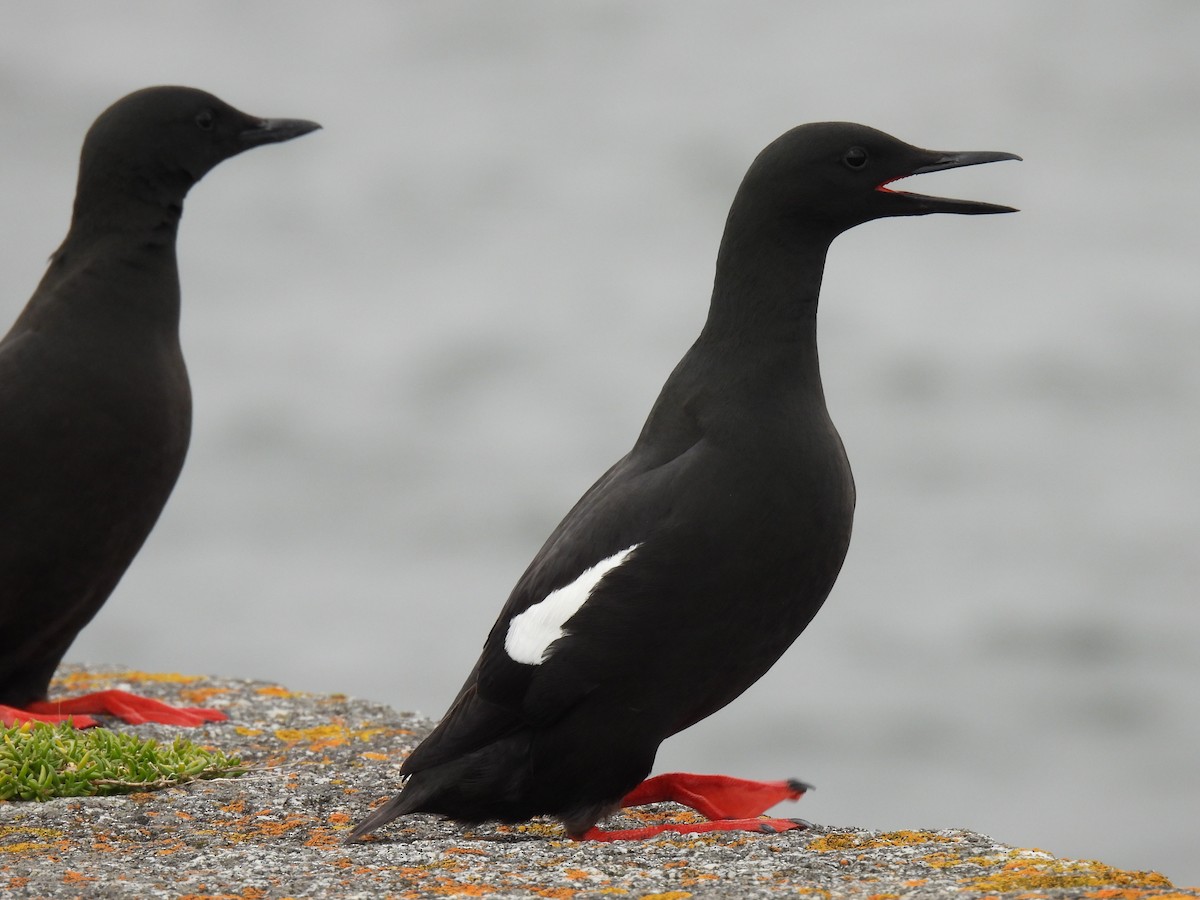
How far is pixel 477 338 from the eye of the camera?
27141 millimetres

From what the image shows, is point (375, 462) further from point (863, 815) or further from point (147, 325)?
point (147, 325)

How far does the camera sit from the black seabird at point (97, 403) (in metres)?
6.36

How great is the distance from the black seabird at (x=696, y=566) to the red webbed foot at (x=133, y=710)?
179cm

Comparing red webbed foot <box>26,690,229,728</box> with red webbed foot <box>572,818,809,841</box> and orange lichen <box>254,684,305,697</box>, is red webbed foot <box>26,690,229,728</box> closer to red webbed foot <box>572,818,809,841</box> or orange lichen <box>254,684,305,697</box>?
orange lichen <box>254,684,305,697</box>

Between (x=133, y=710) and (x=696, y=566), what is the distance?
112 inches

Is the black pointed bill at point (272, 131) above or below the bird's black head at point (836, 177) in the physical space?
above

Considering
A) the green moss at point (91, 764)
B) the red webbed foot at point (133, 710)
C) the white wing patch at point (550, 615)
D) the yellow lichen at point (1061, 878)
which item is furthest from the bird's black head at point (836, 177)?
the red webbed foot at point (133, 710)

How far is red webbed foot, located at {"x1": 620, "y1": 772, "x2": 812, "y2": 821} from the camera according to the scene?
4914mm

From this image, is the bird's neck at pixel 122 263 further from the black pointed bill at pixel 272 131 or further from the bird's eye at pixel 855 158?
the bird's eye at pixel 855 158

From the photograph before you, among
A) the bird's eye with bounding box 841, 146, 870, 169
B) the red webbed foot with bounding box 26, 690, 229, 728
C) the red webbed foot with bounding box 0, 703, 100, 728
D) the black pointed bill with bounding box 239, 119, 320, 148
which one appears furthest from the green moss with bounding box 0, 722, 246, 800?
the black pointed bill with bounding box 239, 119, 320, 148

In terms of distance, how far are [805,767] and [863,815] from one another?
97cm

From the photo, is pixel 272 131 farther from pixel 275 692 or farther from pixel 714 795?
pixel 714 795

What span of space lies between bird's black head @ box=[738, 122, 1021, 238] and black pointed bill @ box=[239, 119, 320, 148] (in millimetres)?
3066

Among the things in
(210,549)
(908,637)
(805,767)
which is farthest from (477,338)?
(805,767)
